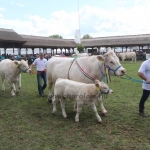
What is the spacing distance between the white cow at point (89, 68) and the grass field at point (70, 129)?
31.3 inches

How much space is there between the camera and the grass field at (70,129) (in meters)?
3.95

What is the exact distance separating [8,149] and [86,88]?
7.37 ft

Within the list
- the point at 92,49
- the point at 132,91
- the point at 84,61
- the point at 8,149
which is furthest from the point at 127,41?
the point at 8,149

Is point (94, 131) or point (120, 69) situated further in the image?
point (120, 69)

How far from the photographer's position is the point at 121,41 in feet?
125

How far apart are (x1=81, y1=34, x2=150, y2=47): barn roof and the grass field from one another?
1232 inches

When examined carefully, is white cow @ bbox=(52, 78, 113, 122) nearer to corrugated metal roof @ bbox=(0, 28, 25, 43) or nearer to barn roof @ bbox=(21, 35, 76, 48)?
corrugated metal roof @ bbox=(0, 28, 25, 43)

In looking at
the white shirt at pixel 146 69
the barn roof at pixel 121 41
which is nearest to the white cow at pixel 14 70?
the white shirt at pixel 146 69

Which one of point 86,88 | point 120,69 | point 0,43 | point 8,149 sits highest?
point 0,43

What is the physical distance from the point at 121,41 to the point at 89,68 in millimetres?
33985

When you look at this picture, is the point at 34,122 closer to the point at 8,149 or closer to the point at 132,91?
the point at 8,149

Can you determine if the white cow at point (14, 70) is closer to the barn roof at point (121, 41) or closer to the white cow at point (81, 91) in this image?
the white cow at point (81, 91)

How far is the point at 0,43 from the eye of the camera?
27.3 metres

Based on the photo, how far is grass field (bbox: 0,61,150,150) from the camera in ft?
13.0
